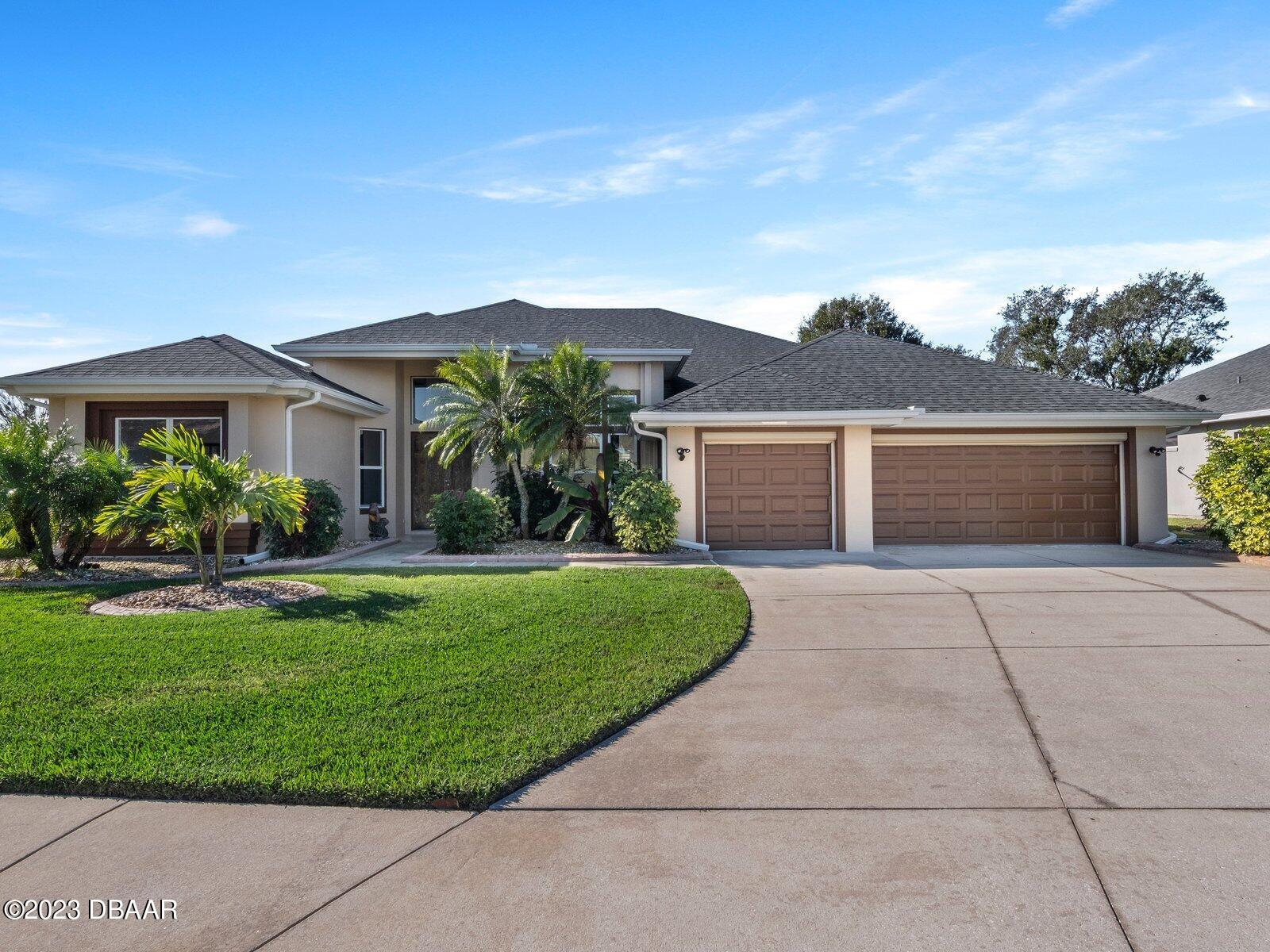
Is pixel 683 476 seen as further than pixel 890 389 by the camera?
No

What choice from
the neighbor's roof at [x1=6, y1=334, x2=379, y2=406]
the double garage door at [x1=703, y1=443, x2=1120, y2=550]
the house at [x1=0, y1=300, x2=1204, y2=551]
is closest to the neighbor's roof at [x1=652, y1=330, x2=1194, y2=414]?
the house at [x1=0, y1=300, x2=1204, y2=551]

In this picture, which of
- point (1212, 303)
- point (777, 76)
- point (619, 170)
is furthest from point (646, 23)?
point (1212, 303)

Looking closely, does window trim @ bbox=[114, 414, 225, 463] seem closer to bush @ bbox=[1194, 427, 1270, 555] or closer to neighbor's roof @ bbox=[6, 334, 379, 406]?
neighbor's roof @ bbox=[6, 334, 379, 406]

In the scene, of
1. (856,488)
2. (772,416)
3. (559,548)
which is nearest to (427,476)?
(559,548)

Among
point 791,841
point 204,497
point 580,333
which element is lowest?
point 791,841

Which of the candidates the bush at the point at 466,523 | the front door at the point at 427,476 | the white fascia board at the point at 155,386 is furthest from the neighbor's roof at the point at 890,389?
the white fascia board at the point at 155,386

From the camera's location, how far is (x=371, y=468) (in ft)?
55.9

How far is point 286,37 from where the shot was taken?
11375 mm

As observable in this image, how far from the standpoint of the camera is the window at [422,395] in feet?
57.1

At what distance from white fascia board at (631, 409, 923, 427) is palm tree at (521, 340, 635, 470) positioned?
1.06 metres

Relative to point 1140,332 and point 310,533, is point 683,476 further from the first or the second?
point 1140,332

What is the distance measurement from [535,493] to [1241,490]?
12.6 m

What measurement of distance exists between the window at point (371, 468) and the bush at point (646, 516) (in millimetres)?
6721

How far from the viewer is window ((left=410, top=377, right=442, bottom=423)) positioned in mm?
17391
